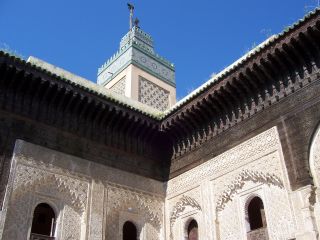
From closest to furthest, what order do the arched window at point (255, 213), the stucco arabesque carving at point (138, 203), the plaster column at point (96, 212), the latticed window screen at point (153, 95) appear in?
the arched window at point (255, 213), the plaster column at point (96, 212), the stucco arabesque carving at point (138, 203), the latticed window screen at point (153, 95)

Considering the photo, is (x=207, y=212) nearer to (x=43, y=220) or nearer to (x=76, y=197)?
(x=76, y=197)

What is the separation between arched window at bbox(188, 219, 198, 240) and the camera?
705 centimetres

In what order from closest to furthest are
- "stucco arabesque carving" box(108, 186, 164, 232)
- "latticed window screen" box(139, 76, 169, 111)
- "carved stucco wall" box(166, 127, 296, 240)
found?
1. "carved stucco wall" box(166, 127, 296, 240)
2. "stucco arabesque carving" box(108, 186, 164, 232)
3. "latticed window screen" box(139, 76, 169, 111)

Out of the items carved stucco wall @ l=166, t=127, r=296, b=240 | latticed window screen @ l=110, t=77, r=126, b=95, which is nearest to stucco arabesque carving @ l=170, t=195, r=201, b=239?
carved stucco wall @ l=166, t=127, r=296, b=240

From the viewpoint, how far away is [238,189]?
6.50 m

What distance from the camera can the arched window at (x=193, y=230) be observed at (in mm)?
7053

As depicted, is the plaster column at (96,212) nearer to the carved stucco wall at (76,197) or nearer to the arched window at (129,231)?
the carved stucco wall at (76,197)

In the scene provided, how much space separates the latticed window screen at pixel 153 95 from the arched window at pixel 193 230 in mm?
4097

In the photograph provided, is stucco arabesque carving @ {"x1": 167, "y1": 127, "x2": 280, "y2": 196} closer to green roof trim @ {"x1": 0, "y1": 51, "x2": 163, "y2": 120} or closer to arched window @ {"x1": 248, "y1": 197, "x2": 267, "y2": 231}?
arched window @ {"x1": 248, "y1": 197, "x2": 267, "y2": 231}

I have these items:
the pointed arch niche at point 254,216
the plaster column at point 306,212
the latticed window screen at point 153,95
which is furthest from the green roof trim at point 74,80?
the plaster column at point 306,212

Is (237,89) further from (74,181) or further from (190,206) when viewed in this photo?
(74,181)

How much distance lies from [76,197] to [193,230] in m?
2.05

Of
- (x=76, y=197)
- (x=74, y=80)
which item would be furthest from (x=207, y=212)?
(x=74, y=80)

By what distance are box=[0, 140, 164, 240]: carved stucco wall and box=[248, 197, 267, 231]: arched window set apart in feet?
5.87
